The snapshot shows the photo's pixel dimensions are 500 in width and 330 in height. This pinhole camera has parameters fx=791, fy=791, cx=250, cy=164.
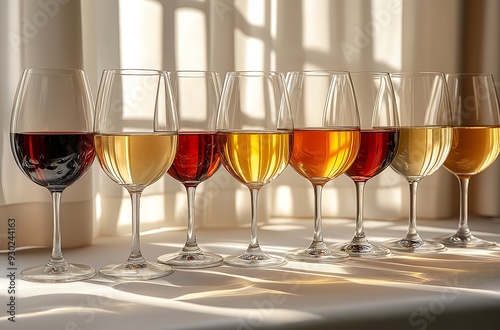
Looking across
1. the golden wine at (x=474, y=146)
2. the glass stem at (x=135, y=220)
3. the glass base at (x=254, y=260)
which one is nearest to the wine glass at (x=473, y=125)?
the golden wine at (x=474, y=146)

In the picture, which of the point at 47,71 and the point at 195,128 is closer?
the point at 47,71

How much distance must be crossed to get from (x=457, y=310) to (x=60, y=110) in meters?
0.67

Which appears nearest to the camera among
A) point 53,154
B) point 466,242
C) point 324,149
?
point 53,154

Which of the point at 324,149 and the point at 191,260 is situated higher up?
the point at 324,149

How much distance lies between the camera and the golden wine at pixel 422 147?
1516 mm

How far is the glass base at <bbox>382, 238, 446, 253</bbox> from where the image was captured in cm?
154

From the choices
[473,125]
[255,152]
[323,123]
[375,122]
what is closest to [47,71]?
[255,152]
